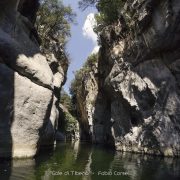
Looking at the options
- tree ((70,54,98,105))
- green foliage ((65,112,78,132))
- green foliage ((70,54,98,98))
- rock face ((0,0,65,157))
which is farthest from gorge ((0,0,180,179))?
green foliage ((65,112,78,132))

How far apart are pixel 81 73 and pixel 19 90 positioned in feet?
153

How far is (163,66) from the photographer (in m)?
32.1

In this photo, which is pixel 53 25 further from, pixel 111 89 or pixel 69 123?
pixel 69 123

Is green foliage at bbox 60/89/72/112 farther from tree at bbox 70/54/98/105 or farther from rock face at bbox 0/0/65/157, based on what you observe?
rock face at bbox 0/0/65/157

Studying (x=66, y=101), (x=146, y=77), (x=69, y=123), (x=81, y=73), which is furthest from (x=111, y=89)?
Result: (x=66, y=101)

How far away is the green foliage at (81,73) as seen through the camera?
2311 inches

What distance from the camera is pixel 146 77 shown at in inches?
1318

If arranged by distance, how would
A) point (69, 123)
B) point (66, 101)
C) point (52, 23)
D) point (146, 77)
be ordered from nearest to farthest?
point (146, 77) → point (52, 23) → point (69, 123) → point (66, 101)

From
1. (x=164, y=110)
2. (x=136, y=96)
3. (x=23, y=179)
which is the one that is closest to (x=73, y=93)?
(x=136, y=96)

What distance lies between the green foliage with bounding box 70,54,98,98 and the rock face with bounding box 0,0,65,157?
35528 mm

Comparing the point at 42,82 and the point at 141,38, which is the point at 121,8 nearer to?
the point at 141,38

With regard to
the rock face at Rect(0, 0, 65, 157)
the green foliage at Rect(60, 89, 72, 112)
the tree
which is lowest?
the rock face at Rect(0, 0, 65, 157)

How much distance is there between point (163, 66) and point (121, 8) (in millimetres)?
10446

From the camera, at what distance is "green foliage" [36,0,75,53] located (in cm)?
4491
